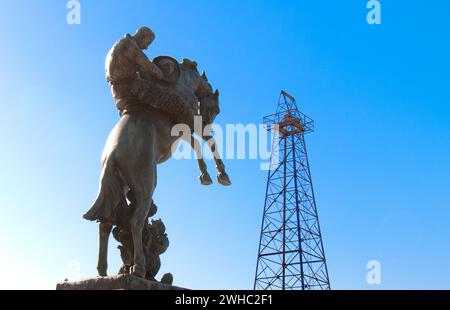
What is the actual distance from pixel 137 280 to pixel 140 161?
1.28 metres

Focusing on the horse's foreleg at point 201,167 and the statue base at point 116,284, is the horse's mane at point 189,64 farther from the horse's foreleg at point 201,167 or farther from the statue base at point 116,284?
the statue base at point 116,284

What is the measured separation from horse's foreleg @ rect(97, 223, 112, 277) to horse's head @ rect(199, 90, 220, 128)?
192 centimetres

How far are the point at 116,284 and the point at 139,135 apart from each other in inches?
64.7

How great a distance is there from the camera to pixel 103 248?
5898mm

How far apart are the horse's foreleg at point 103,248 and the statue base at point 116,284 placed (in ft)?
0.75

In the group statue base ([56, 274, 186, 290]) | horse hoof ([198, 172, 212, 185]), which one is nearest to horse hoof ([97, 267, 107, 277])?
statue base ([56, 274, 186, 290])

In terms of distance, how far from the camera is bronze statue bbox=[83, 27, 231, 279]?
231 inches

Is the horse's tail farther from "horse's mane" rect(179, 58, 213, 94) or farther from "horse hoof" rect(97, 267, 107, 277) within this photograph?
"horse's mane" rect(179, 58, 213, 94)

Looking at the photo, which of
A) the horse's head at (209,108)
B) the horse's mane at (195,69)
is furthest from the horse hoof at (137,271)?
the horse's mane at (195,69)

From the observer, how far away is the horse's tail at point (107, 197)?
5797 millimetres

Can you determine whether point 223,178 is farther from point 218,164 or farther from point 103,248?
point 103,248
